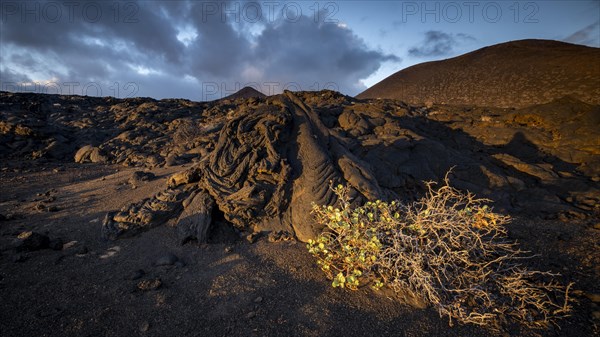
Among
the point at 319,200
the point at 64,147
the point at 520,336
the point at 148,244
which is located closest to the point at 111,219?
the point at 148,244

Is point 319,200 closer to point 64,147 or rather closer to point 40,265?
point 40,265

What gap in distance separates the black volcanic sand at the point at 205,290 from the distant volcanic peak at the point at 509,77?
1635 cm

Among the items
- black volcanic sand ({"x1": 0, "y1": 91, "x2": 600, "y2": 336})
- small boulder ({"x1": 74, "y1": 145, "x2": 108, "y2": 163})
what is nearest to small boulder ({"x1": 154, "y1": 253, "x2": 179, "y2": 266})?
black volcanic sand ({"x1": 0, "y1": 91, "x2": 600, "y2": 336})

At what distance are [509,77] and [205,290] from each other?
24.1 meters

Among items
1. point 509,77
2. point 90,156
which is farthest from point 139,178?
point 509,77

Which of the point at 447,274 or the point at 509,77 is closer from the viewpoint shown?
the point at 447,274

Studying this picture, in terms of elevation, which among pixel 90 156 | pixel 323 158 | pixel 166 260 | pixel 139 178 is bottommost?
pixel 166 260

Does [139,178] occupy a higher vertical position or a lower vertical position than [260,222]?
higher

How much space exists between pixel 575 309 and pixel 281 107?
16.6ft

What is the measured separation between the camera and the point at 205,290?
320 centimetres

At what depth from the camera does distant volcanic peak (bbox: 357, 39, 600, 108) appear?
54.2 ft

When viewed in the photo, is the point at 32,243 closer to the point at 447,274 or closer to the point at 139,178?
the point at 139,178

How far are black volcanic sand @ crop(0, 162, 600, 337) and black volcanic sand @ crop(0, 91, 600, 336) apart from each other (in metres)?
0.02

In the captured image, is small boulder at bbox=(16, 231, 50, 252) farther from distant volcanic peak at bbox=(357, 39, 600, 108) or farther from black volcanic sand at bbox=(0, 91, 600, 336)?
distant volcanic peak at bbox=(357, 39, 600, 108)
